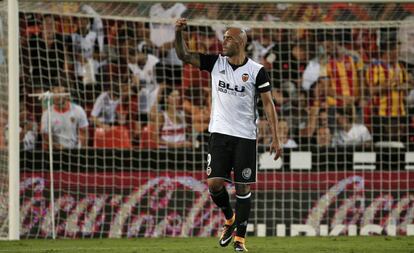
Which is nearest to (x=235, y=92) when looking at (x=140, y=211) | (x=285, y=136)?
(x=140, y=211)

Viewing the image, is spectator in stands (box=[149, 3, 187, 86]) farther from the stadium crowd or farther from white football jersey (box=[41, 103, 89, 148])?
white football jersey (box=[41, 103, 89, 148])

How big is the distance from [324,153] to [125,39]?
4293 millimetres

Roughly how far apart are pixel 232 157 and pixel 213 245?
83.8 inches

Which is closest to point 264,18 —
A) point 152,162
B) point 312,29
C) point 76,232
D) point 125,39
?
point 312,29

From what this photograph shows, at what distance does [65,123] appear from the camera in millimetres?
16141

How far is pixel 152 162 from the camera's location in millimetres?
15664

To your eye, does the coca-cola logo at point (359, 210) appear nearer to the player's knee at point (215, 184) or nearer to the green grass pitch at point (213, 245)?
the green grass pitch at point (213, 245)

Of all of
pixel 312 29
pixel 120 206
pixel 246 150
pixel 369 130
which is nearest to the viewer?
pixel 246 150

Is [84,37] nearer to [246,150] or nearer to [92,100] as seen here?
[92,100]

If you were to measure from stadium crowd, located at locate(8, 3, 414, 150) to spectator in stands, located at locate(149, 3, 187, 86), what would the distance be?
24 millimetres

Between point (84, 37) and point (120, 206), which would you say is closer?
point (120, 206)

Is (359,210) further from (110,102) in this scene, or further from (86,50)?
(86,50)

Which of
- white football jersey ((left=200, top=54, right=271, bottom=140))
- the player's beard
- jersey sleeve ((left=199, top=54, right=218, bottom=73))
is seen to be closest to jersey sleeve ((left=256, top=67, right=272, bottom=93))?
white football jersey ((left=200, top=54, right=271, bottom=140))

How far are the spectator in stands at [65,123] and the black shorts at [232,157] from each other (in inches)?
242
